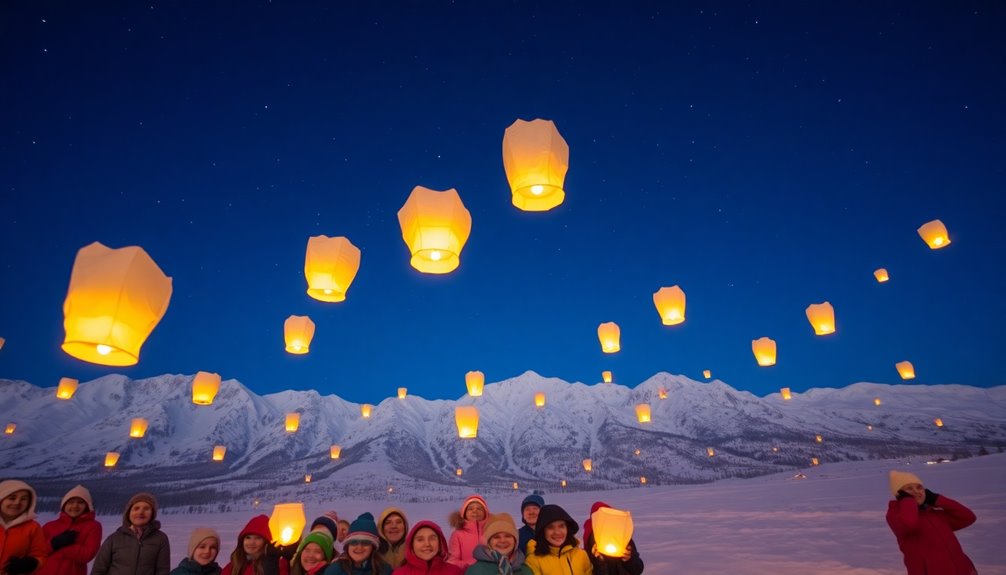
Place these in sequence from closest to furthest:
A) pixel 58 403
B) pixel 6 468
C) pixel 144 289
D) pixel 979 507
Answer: pixel 144 289, pixel 979 507, pixel 6 468, pixel 58 403

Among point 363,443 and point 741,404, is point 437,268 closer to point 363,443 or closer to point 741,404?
point 363,443

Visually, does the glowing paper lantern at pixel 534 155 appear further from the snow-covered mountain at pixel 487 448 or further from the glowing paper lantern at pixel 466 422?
the snow-covered mountain at pixel 487 448

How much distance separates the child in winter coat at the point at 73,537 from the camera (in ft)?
13.9

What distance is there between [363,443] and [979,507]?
172 metres

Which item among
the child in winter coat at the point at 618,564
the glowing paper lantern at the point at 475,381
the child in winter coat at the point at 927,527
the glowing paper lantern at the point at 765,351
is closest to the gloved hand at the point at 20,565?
the child in winter coat at the point at 618,564

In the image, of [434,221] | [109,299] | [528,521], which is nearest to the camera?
[109,299]

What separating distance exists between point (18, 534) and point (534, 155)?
5.34 metres

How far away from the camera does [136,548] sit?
4.27 m

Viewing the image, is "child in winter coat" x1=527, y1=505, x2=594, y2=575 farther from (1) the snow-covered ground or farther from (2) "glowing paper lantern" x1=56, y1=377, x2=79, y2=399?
(2) "glowing paper lantern" x1=56, y1=377, x2=79, y2=399

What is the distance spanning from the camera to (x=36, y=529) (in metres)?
3.99

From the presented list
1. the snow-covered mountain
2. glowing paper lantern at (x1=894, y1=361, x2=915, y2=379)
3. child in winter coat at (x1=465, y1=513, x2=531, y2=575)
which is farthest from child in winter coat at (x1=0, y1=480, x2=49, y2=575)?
the snow-covered mountain

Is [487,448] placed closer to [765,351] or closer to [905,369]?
[905,369]

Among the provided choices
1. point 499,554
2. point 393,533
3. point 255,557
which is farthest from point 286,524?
point 499,554

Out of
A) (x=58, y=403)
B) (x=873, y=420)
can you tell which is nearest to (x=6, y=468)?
(x=58, y=403)
